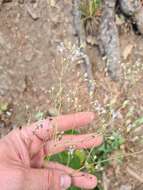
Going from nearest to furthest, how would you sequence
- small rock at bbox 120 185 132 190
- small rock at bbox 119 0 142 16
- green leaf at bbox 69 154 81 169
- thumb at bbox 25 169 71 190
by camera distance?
thumb at bbox 25 169 71 190
green leaf at bbox 69 154 81 169
small rock at bbox 120 185 132 190
small rock at bbox 119 0 142 16

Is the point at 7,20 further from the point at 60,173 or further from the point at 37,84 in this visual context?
the point at 60,173

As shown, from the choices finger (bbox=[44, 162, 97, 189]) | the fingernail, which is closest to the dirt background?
finger (bbox=[44, 162, 97, 189])

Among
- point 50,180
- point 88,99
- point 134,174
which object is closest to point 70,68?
point 88,99

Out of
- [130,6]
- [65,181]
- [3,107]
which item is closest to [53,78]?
[3,107]

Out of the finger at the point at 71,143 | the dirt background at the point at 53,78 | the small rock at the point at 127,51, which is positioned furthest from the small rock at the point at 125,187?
the small rock at the point at 127,51

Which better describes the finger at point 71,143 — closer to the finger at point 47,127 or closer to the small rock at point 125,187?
the finger at point 47,127

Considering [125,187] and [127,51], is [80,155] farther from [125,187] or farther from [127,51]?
[127,51]

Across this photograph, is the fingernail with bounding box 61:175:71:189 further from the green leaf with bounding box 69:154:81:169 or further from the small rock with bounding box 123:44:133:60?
the small rock with bounding box 123:44:133:60
